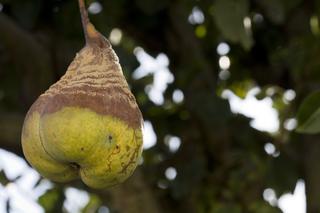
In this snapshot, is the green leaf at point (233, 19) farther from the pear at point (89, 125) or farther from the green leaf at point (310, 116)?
the pear at point (89, 125)

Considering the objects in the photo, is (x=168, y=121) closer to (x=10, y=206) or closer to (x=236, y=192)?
(x=236, y=192)

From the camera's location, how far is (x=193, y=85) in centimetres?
202

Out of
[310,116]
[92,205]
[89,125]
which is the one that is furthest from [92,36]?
[92,205]

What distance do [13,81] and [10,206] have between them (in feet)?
0.95

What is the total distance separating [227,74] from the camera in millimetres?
2260

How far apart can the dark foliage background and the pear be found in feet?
2.40

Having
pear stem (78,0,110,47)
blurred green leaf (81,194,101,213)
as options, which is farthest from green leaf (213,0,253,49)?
blurred green leaf (81,194,101,213)

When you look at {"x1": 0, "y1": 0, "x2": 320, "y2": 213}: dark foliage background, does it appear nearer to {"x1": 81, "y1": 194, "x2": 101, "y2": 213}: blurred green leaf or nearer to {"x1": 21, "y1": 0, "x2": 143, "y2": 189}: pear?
{"x1": 81, "y1": 194, "x2": 101, "y2": 213}: blurred green leaf

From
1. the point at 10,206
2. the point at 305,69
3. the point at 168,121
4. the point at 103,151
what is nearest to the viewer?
the point at 103,151

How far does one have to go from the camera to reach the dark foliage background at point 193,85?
6.08ft

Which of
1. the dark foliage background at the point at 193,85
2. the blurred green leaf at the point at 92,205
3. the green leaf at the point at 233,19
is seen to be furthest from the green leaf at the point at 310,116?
the blurred green leaf at the point at 92,205

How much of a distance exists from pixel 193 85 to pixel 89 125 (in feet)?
3.64

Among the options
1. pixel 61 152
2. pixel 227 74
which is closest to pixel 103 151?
pixel 61 152

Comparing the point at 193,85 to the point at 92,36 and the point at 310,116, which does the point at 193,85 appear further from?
the point at 92,36
